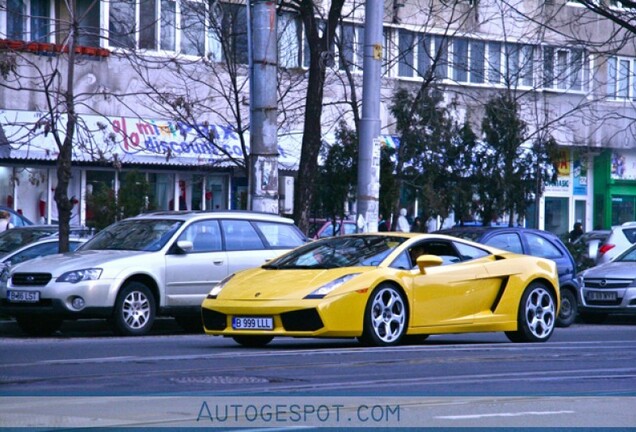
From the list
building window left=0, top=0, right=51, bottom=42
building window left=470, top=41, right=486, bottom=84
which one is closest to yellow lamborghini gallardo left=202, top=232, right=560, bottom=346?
building window left=0, top=0, right=51, bottom=42

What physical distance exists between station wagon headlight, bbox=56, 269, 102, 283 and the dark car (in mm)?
5866

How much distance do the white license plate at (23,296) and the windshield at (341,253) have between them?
136 inches

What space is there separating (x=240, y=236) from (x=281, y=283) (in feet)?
15.4

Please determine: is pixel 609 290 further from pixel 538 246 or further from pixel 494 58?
pixel 494 58

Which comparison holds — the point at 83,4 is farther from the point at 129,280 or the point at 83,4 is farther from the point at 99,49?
the point at 129,280

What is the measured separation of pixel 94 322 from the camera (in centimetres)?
1898

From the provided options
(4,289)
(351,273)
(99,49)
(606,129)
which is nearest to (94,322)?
(4,289)

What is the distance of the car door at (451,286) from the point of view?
46.1ft

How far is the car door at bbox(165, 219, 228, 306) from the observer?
17234 mm

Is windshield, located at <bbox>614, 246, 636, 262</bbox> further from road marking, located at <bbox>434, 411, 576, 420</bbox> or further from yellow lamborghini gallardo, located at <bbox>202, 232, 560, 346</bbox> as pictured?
road marking, located at <bbox>434, 411, 576, 420</bbox>

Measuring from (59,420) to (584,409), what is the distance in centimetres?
351

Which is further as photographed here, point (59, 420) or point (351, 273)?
point (351, 273)

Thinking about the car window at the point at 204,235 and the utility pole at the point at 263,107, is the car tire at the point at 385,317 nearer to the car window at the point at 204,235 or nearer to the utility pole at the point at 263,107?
the car window at the point at 204,235

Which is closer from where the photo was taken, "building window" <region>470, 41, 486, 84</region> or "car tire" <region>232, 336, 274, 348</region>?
"car tire" <region>232, 336, 274, 348</region>
